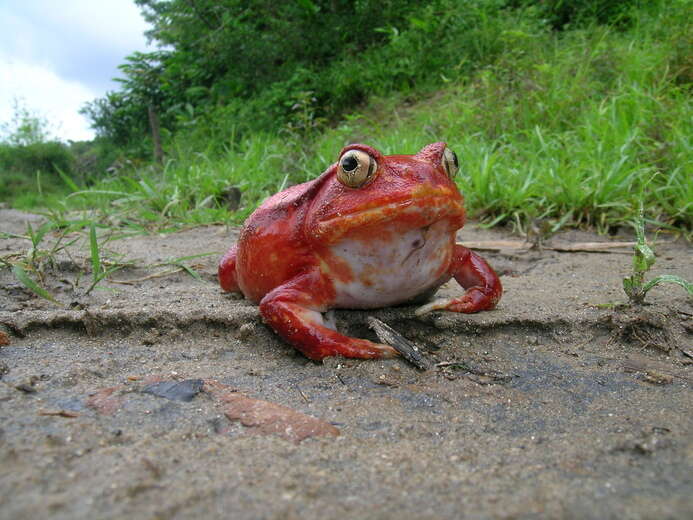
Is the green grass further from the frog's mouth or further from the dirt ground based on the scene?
the frog's mouth

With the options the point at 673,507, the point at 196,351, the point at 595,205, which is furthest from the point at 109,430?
the point at 595,205

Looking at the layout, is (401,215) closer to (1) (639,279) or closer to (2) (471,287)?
(2) (471,287)

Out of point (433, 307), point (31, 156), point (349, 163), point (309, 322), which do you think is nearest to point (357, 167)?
point (349, 163)

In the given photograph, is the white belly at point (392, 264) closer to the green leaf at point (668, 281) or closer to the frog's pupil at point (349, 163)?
the frog's pupil at point (349, 163)

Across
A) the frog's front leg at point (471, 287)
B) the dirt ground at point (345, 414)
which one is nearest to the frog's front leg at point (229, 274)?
the dirt ground at point (345, 414)

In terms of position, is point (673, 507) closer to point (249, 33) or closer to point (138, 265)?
point (138, 265)
